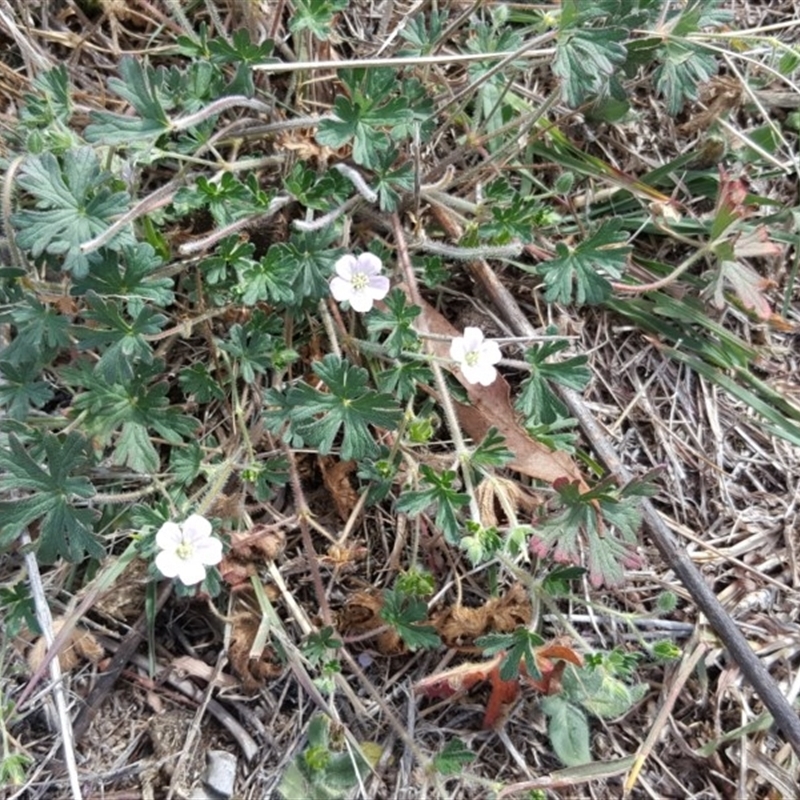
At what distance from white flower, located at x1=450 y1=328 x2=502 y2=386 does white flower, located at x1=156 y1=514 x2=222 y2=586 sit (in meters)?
0.86

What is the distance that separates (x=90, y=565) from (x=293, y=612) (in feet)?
2.21

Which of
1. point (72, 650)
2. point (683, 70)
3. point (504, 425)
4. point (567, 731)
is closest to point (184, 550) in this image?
point (72, 650)

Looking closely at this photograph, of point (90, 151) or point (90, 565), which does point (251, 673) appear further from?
point (90, 151)

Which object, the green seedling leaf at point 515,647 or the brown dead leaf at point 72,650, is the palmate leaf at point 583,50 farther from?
A: the brown dead leaf at point 72,650

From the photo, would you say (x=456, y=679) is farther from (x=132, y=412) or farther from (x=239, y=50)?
(x=239, y=50)

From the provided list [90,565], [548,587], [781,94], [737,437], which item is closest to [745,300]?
[737,437]

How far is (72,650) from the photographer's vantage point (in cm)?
284

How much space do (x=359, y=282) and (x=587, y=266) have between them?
30.2 inches

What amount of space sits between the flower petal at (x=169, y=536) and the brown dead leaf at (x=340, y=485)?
24.3 inches

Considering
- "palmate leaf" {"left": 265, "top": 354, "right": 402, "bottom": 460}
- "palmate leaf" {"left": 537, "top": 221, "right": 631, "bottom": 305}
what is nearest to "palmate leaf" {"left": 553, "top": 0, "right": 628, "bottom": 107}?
"palmate leaf" {"left": 537, "top": 221, "right": 631, "bottom": 305}

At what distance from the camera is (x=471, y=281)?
10.6ft

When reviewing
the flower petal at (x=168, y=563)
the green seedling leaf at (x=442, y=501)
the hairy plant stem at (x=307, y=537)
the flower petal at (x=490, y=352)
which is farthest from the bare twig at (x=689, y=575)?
the flower petal at (x=168, y=563)

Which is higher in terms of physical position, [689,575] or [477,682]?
[689,575]

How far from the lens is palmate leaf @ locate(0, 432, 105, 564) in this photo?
2475 mm
